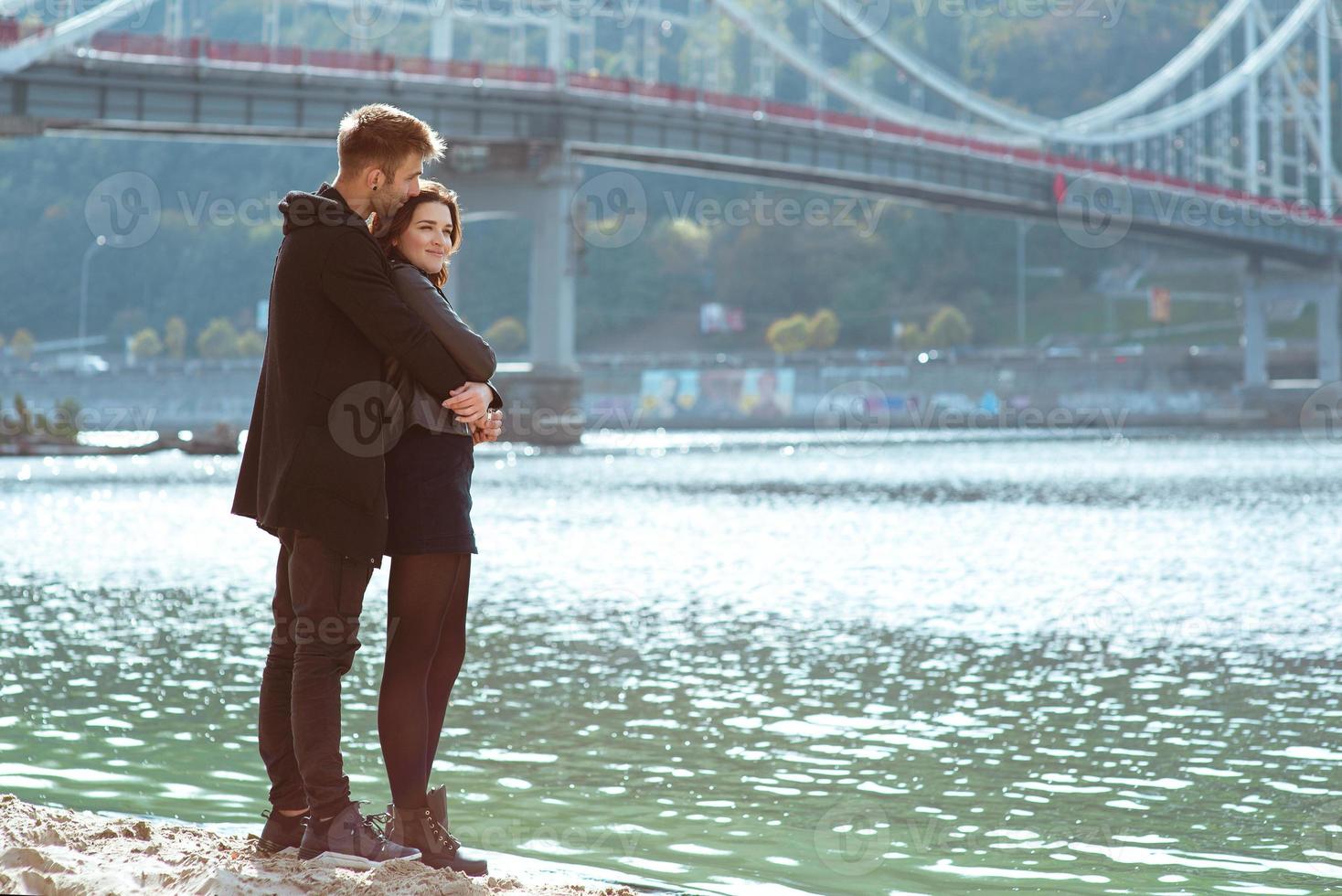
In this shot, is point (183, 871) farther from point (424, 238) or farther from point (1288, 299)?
point (1288, 299)

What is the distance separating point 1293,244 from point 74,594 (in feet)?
218

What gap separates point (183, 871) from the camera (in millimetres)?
3482

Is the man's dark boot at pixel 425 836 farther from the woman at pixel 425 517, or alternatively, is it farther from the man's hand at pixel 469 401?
the man's hand at pixel 469 401

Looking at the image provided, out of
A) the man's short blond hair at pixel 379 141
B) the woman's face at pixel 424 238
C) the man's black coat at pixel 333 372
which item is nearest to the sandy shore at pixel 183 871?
the man's black coat at pixel 333 372

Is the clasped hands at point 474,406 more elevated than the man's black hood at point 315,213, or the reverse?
the man's black hood at point 315,213

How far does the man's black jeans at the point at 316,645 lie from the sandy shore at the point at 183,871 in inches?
7.3

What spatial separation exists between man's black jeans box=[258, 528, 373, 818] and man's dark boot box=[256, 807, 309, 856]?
0.09ft

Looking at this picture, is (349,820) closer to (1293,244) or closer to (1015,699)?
(1015,699)

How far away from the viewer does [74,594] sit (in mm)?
11219

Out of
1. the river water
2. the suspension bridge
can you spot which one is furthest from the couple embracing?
the suspension bridge

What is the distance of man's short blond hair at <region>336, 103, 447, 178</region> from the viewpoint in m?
3.66

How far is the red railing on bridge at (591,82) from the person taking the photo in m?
38.7

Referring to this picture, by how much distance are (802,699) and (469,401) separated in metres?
3.75

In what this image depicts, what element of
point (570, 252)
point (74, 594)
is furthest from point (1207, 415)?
point (74, 594)
